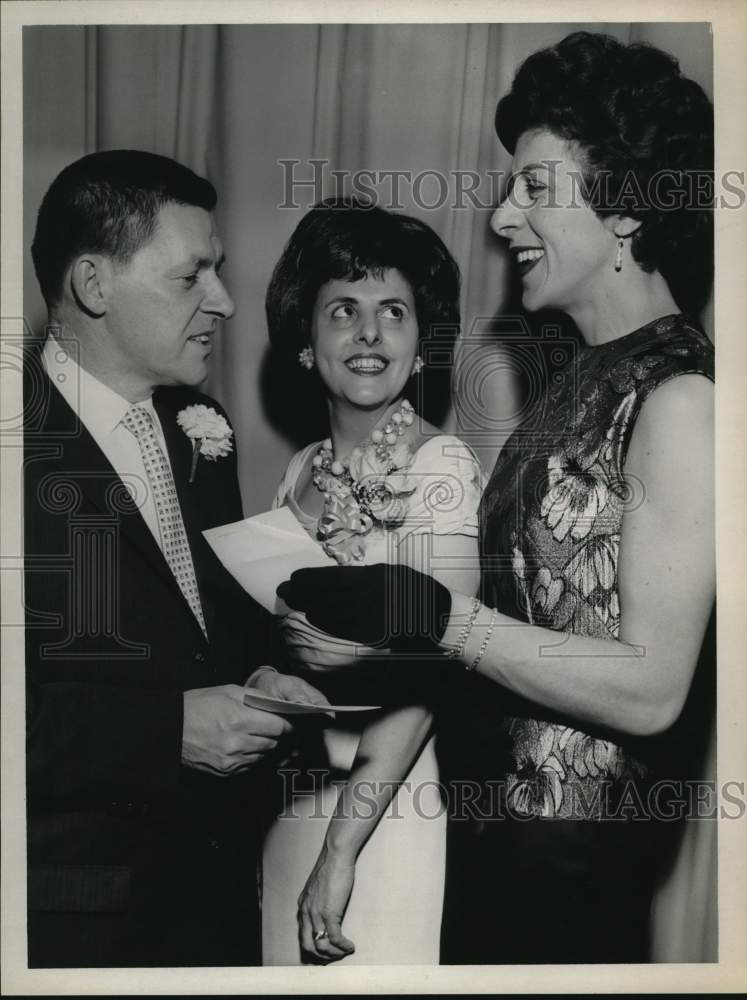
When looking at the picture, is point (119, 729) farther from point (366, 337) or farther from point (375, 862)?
point (366, 337)

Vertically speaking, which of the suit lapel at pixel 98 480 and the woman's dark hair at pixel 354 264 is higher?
the woman's dark hair at pixel 354 264

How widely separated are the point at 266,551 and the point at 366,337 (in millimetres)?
403

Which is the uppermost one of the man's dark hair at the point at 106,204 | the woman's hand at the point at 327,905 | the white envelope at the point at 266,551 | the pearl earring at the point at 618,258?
the man's dark hair at the point at 106,204

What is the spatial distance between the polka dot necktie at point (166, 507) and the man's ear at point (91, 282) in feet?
0.61

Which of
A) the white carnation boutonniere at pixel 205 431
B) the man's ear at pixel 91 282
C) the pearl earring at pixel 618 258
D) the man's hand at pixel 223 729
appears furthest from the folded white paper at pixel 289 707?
the pearl earring at pixel 618 258

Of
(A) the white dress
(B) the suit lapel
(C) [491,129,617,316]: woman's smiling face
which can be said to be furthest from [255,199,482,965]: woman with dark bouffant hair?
(B) the suit lapel

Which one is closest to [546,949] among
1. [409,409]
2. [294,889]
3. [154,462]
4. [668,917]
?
[668,917]

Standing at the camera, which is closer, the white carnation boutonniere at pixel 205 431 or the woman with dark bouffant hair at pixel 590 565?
the woman with dark bouffant hair at pixel 590 565

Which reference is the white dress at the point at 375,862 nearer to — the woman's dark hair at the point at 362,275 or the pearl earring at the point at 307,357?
the woman's dark hair at the point at 362,275

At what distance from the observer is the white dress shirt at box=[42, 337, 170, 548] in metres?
1.78

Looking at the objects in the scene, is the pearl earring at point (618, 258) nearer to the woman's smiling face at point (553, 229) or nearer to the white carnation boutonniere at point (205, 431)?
the woman's smiling face at point (553, 229)

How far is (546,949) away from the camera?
1.80 metres

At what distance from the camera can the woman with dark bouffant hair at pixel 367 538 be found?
1754 mm

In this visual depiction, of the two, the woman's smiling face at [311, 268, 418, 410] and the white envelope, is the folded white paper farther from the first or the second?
the woman's smiling face at [311, 268, 418, 410]
